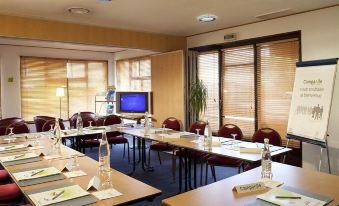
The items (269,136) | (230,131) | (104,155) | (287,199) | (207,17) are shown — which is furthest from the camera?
(207,17)

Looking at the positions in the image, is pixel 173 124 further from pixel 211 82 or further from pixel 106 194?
pixel 106 194

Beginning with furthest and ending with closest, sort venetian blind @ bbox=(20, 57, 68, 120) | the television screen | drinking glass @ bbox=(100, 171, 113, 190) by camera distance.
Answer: venetian blind @ bbox=(20, 57, 68, 120), the television screen, drinking glass @ bbox=(100, 171, 113, 190)

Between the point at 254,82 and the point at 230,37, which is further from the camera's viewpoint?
the point at 230,37

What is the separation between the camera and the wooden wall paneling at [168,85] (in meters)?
6.14

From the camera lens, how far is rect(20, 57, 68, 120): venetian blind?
7617mm

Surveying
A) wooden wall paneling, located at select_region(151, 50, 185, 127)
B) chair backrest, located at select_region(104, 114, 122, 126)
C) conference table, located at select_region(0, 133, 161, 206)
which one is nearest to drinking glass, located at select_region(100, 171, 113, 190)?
conference table, located at select_region(0, 133, 161, 206)

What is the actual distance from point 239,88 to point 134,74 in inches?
149

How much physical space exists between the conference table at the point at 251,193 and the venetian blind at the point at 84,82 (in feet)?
23.0

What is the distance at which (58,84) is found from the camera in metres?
8.16

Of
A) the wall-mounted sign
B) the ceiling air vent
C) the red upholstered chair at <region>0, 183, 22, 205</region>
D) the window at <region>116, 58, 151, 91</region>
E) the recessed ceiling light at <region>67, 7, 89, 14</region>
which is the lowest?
the red upholstered chair at <region>0, 183, 22, 205</region>

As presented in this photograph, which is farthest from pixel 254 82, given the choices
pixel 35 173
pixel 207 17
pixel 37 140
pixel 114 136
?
pixel 35 173

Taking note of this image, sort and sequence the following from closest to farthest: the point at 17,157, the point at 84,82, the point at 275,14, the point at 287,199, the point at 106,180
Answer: the point at 287,199 < the point at 106,180 < the point at 17,157 < the point at 275,14 < the point at 84,82

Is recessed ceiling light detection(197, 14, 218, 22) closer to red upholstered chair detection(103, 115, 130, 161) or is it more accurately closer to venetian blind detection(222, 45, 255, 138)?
venetian blind detection(222, 45, 255, 138)

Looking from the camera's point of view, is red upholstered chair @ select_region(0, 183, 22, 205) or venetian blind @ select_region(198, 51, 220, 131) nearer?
red upholstered chair @ select_region(0, 183, 22, 205)
